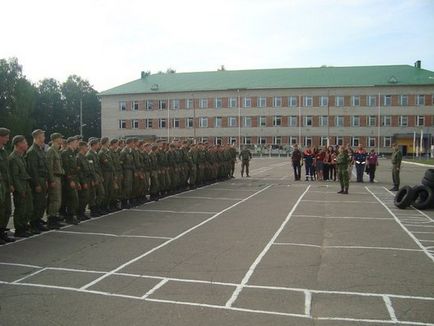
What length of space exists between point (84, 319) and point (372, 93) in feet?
264

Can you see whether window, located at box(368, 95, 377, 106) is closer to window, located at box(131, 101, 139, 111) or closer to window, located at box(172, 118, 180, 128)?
window, located at box(172, 118, 180, 128)

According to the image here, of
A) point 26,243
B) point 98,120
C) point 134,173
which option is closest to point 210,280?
point 26,243

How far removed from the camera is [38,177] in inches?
426

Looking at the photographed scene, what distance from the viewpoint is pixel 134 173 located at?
51.0 ft

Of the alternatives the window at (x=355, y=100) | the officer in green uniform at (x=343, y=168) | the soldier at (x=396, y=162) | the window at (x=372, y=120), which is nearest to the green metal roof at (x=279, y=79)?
the window at (x=355, y=100)

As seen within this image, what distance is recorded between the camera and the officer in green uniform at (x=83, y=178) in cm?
1254

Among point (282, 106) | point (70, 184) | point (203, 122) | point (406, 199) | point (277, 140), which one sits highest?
point (282, 106)

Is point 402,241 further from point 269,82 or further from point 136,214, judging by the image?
point 269,82

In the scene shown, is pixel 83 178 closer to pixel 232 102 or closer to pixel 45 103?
pixel 232 102

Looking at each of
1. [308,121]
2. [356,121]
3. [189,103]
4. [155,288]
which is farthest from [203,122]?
[155,288]

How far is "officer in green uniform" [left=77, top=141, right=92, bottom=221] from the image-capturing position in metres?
12.5

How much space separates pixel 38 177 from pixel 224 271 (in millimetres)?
5303

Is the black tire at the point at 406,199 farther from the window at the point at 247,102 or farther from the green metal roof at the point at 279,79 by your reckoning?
the window at the point at 247,102

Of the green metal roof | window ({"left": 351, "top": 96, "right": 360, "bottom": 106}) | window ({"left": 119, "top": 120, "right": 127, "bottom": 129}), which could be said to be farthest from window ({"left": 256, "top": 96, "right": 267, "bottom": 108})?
window ({"left": 119, "top": 120, "right": 127, "bottom": 129})
